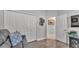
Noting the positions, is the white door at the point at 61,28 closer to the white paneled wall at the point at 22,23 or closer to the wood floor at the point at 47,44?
the wood floor at the point at 47,44

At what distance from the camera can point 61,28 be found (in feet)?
6.45

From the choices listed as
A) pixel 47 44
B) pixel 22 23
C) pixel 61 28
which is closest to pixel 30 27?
pixel 22 23

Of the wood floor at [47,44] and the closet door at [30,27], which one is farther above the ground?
the closet door at [30,27]

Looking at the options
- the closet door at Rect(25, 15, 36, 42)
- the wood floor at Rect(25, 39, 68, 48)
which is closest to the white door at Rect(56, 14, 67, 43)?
the wood floor at Rect(25, 39, 68, 48)

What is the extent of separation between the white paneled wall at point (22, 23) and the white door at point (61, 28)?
482mm

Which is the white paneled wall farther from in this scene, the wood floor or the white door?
the white door

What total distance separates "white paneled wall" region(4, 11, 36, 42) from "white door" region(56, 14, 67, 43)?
1.58ft

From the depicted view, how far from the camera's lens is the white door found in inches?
77.1

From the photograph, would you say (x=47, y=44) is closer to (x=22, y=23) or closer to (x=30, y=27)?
(x=30, y=27)

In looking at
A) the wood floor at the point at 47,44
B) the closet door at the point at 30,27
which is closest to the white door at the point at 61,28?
the wood floor at the point at 47,44

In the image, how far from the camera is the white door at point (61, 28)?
6.43 ft
